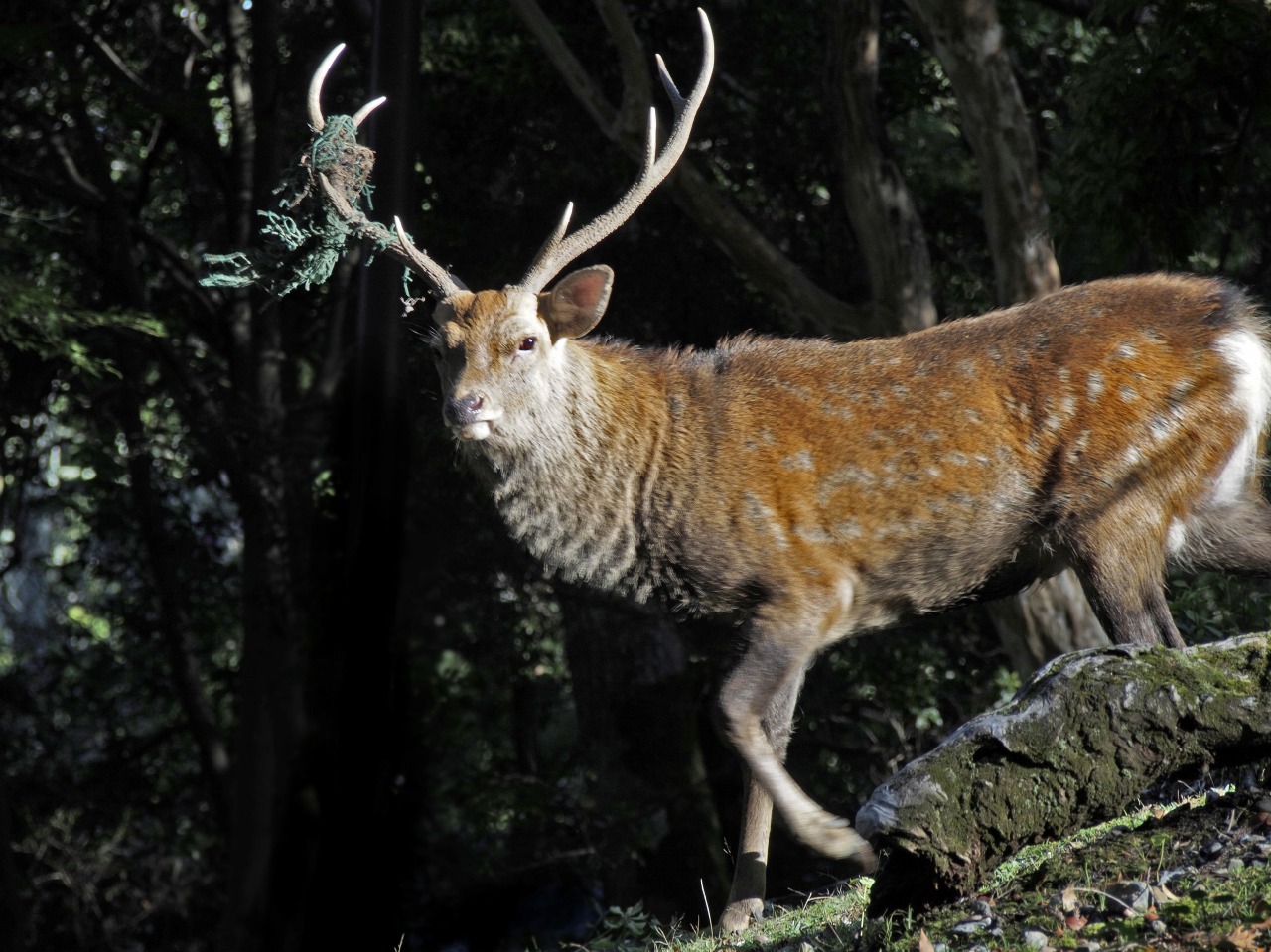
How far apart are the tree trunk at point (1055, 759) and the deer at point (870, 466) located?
3.32 feet

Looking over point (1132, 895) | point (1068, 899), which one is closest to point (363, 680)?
point (1068, 899)

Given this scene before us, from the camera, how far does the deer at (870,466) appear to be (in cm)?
505

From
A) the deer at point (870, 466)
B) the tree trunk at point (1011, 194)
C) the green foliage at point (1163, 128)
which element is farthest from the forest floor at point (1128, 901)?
the green foliage at point (1163, 128)

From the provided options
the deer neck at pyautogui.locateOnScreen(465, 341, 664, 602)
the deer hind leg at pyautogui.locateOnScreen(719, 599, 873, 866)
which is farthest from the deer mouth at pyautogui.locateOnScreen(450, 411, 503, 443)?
the deer hind leg at pyautogui.locateOnScreen(719, 599, 873, 866)

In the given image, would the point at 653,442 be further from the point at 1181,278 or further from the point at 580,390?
the point at 1181,278

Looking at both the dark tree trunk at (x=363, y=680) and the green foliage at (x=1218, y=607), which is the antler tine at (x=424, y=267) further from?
the green foliage at (x=1218, y=607)

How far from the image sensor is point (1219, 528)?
17.0 feet

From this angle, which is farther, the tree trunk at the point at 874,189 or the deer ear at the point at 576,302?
the tree trunk at the point at 874,189

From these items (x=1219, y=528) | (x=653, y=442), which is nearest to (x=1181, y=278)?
(x=1219, y=528)

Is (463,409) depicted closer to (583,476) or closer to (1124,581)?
(583,476)

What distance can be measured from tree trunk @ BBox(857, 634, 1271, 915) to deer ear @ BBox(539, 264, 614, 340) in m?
2.19

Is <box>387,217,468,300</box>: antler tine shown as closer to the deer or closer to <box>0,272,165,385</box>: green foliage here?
the deer

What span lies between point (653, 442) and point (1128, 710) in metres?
2.06

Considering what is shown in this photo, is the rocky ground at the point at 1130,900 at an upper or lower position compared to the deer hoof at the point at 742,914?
upper
